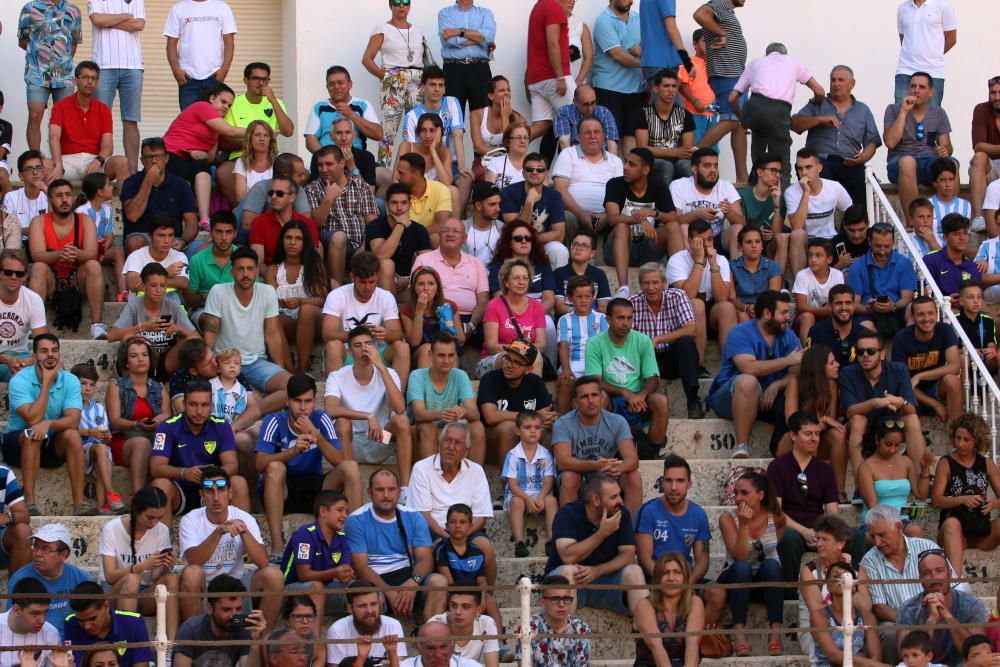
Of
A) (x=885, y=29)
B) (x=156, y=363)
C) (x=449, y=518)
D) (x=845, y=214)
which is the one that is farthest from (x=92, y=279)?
(x=885, y=29)

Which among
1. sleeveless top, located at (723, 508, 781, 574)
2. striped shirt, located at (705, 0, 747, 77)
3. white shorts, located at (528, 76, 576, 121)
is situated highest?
striped shirt, located at (705, 0, 747, 77)

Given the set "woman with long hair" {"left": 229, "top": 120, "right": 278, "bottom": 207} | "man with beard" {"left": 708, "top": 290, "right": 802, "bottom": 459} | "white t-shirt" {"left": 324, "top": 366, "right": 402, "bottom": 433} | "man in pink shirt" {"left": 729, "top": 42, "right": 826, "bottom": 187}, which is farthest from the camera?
"man in pink shirt" {"left": 729, "top": 42, "right": 826, "bottom": 187}

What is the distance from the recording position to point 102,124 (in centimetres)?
1502

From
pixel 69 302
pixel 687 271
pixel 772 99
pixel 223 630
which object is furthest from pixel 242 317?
pixel 772 99

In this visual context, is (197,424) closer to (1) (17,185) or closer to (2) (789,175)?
(1) (17,185)

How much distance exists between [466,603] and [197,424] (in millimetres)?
2253

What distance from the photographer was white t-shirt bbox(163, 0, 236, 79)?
→ 15625 millimetres

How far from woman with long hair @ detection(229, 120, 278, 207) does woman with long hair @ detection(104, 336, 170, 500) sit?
262 cm

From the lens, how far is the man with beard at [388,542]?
10906 mm

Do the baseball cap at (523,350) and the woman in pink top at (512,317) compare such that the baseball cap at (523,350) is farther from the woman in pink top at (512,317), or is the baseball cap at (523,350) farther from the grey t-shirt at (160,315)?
the grey t-shirt at (160,315)

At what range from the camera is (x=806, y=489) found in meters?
11.6

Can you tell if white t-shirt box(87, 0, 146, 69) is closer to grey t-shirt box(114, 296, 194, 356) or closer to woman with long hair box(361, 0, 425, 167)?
woman with long hair box(361, 0, 425, 167)

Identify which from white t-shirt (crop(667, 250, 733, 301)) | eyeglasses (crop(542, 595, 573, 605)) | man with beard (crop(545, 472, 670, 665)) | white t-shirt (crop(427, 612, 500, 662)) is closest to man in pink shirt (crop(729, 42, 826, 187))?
white t-shirt (crop(667, 250, 733, 301))

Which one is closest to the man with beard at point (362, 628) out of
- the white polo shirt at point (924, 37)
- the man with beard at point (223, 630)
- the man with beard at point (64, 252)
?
→ the man with beard at point (223, 630)
